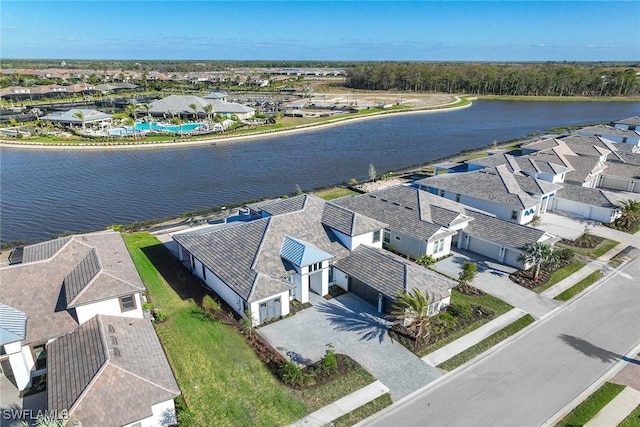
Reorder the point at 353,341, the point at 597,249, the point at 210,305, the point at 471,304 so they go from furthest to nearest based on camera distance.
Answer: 1. the point at 597,249
2. the point at 471,304
3. the point at 210,305
4. the point at 353,341

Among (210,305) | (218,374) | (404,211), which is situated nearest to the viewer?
(218,374)

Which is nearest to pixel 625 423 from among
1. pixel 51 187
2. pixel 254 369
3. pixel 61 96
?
pixel 254 369

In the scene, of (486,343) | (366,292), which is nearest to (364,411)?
(486,343)

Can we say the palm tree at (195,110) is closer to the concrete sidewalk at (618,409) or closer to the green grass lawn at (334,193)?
the green grass lawn at (334,193)

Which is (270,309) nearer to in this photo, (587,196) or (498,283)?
(498,283)

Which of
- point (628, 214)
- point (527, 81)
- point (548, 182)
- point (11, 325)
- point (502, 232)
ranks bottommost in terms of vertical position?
point (628, 214)

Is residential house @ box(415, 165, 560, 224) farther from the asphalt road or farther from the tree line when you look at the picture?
the tree line

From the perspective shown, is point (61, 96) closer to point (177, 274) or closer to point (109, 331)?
point (177, 274)
